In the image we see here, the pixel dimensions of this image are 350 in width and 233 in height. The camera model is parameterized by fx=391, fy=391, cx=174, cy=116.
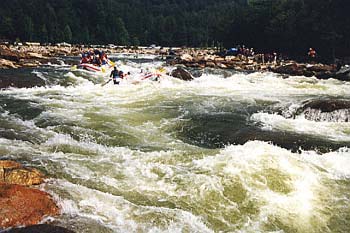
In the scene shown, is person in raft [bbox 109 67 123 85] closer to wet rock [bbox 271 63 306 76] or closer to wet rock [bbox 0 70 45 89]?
wet rock [bbox 0 70 45 89]

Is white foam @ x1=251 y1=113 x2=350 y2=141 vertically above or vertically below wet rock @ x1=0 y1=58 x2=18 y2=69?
below

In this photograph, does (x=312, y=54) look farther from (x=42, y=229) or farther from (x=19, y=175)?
(x=42, y=229)

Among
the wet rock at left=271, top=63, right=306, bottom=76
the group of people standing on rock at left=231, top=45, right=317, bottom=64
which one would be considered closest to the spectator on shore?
the group of people standing on rock at left=231, top=45, right=317, bottom=64

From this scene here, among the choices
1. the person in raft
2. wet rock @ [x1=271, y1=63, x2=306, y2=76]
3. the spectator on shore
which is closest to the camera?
the person in raft

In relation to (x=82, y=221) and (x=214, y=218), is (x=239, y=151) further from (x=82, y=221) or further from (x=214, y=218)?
(x=82, y=221)

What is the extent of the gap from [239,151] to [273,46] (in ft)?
161

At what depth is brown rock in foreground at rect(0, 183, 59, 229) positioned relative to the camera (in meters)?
4.68

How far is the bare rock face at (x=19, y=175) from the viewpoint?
19.0 ft

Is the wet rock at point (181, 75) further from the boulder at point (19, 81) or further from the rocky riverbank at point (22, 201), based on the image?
the rocky riverbank at point (22, 201)

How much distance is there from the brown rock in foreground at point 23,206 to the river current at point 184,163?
0.56ft

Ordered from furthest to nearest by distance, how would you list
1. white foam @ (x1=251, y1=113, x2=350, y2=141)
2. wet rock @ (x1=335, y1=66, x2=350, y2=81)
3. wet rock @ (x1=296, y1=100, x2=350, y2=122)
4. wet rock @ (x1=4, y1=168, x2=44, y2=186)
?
1. wet rock @ (x1=335, y1=66, x2=350, y2=81)
2. wet rock @ (x1=296, y1=100, x2=350, y2=122)
3. white foam @ (x1=251, y1=113, x2=350, y2=141)
4. wet rock @ (x1=4, y1=168, x2=44, y2=186)

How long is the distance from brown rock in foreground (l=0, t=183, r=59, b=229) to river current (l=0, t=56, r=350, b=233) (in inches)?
6.7

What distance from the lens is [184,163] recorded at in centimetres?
748

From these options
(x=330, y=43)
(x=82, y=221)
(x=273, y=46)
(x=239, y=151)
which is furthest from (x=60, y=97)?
(x=273, y=46)
